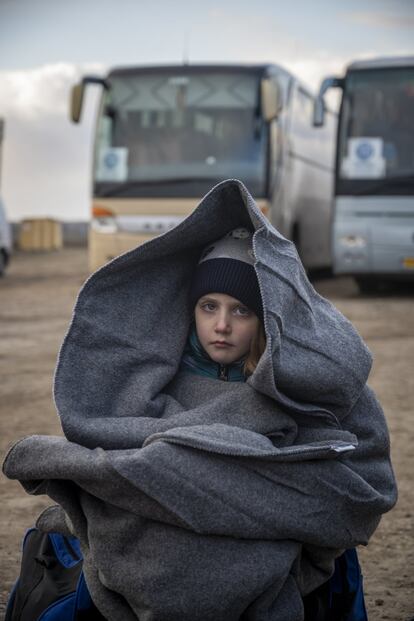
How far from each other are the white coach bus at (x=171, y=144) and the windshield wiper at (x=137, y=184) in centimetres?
1

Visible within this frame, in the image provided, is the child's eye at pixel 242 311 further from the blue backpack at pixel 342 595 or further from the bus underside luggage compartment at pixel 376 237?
the bus underside luggage compartment at pixel 376 237

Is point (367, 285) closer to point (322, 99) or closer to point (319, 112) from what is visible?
point (319, 112)

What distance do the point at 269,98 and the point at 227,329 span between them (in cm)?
1320

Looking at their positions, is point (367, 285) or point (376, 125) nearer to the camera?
point (376, 125)

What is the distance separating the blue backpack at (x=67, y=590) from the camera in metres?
2.94

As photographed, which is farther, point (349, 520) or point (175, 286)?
point (175, 286)

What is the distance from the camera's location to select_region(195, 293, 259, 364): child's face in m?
3.04

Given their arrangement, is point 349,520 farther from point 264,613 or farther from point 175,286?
point 175,286

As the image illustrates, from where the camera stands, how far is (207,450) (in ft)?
8.90

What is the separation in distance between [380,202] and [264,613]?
43.5 feet

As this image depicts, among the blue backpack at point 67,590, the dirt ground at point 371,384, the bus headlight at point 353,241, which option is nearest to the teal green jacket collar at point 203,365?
the blue backpack at point 67,590

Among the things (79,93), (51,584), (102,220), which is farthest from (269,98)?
(51,584)

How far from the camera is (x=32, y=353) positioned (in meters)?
10.7

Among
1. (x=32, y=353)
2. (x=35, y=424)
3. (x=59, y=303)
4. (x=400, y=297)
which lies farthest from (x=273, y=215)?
(x=35, y=424)
